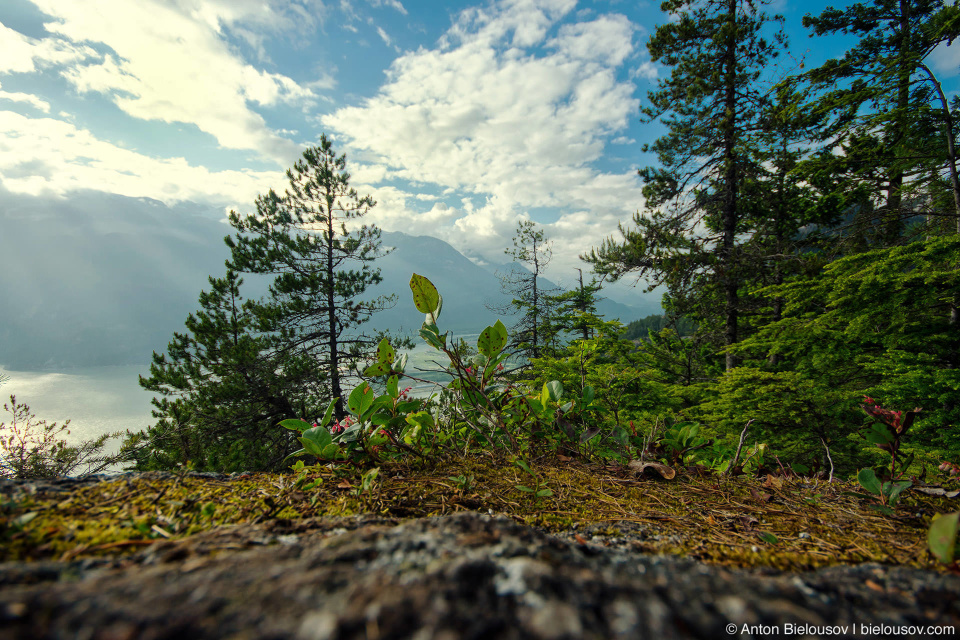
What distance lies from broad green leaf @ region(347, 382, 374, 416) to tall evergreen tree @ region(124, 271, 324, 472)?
9.29 meters

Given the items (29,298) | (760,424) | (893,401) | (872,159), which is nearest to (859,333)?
(893,401)

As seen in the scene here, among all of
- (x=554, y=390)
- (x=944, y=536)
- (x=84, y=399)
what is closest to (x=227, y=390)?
(x=554, y=390)

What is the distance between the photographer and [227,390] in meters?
9.52

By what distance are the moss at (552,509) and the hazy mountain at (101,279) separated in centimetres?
8006

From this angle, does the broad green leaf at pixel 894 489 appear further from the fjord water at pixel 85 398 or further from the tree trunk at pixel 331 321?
the fjord water at pixel 85 398

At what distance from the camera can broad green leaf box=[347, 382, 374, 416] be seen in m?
1.35

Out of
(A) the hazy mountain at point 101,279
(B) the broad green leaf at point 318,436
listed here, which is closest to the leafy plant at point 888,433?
(B) the broad green leaf at point 318,436

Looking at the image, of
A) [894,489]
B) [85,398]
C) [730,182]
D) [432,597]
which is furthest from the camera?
[85,398]

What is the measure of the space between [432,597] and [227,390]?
11.5m

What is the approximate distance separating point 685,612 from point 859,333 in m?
6.25

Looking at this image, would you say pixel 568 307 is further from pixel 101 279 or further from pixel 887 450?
pixel 101 279

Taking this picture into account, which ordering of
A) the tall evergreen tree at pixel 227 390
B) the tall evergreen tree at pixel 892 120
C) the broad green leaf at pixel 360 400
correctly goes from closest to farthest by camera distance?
1. the broad green leaf at pixel 360 400
2. the tall evergreen tree at pixel 892 120
3. the tall evergreen tree at pixel 227 390

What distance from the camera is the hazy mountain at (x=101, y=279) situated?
100 m

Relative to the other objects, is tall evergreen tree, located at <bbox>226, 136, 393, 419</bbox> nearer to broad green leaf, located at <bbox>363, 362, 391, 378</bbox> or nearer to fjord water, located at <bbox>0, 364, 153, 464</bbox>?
broad green leaf, located at <bbox>363, 362, 391, 378</bbox>
